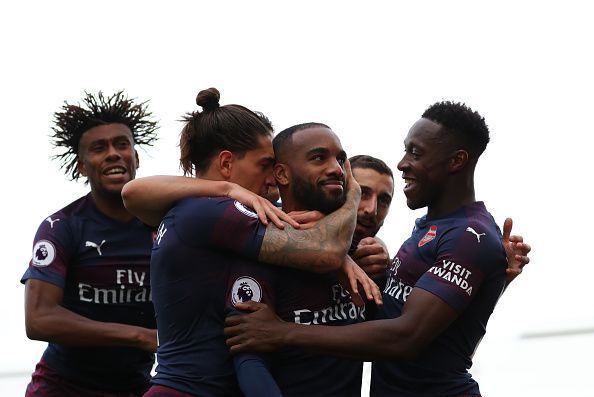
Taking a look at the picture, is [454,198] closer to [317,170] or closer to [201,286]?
[317,170]

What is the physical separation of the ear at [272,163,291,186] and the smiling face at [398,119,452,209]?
567 millimetres

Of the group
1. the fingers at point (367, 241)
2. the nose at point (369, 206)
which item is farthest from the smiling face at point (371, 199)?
the fingers at point (367, 241)

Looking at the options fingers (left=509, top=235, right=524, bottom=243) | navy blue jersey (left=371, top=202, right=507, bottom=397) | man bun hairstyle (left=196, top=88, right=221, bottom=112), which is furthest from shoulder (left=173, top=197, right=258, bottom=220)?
fingers (left=509, top=235, right=524, bottom=243)

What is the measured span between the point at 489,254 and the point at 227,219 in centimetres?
102

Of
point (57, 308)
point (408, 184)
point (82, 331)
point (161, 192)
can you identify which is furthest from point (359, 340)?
point (57, 308)

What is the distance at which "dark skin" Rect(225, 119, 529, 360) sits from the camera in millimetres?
3520

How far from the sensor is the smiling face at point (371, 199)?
4500 millimetres

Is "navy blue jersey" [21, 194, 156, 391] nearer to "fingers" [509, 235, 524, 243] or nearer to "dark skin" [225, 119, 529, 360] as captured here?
"dark skin" [225, 119, 529, 360]

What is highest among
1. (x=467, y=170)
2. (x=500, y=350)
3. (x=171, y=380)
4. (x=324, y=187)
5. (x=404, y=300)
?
(x=500, y=350)

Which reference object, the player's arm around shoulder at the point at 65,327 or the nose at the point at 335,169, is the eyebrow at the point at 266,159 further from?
the player's arm around shoulder at the point at 65,327

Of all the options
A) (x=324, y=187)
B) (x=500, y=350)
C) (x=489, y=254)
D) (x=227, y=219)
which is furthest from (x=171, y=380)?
(x=500, y=350)

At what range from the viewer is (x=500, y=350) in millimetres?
10656

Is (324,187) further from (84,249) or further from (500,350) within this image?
(500,350)

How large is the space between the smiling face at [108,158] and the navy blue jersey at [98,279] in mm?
194
